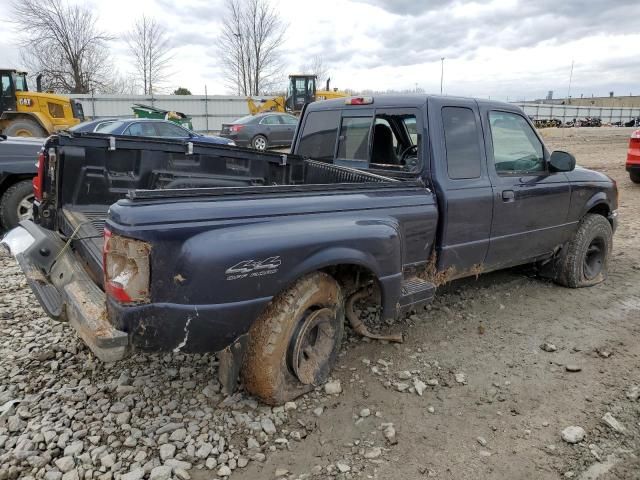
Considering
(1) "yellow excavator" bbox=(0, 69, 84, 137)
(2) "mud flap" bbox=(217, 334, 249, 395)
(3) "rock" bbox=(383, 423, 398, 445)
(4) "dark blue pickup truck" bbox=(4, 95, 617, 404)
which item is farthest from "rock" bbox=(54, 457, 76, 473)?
(1) "yellow excavator" bbox=(0, 69, 84, 137)

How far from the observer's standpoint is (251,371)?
2814mm

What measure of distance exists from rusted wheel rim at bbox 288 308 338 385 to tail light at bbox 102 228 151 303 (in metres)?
0.99

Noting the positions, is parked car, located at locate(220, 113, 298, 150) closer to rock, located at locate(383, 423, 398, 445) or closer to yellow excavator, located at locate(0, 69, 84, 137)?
yellow excavator, located at locate(0, 69, 84, 137)

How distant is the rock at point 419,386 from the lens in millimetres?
3217

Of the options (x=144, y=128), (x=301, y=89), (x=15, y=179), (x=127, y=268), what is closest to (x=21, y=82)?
(x=144, y=128)

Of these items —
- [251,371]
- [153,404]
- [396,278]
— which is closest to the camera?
[251,371]

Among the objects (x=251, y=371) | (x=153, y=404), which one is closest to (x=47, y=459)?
(x=153, y=404)

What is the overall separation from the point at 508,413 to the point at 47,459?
264 cm

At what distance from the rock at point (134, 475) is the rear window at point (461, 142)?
9.22 feet

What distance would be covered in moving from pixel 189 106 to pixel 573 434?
30.1 meters

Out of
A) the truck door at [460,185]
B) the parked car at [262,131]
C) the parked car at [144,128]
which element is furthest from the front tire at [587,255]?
the parked car at [262,131]

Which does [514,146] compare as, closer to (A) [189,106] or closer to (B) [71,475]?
(B) [71,475]

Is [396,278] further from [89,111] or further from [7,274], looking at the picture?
[89,111]

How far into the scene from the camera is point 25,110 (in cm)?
1694
